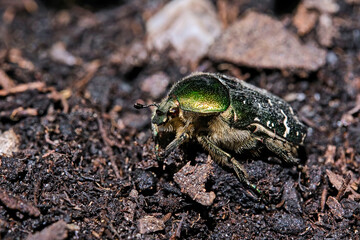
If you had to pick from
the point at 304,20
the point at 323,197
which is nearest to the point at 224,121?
the point at 323,197

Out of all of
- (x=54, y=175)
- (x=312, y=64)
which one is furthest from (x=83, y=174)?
(x=312, y=64)

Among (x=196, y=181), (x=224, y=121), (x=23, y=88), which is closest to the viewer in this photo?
(x=196, y=181)

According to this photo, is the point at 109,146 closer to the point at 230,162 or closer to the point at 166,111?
the point at 166,111

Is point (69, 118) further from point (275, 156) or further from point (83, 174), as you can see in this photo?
point (275, 156)

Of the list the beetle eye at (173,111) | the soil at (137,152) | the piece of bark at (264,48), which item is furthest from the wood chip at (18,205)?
the piece of bark at (264,48)

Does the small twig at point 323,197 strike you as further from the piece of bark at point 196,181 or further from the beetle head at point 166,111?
the beetle head at point 166,111

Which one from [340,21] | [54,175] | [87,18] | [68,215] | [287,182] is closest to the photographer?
[68,215]

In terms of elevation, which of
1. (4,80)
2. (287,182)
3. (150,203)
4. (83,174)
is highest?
(4,80)

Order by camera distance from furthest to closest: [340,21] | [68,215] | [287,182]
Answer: [340,21]
[287,182]
[68,215]
